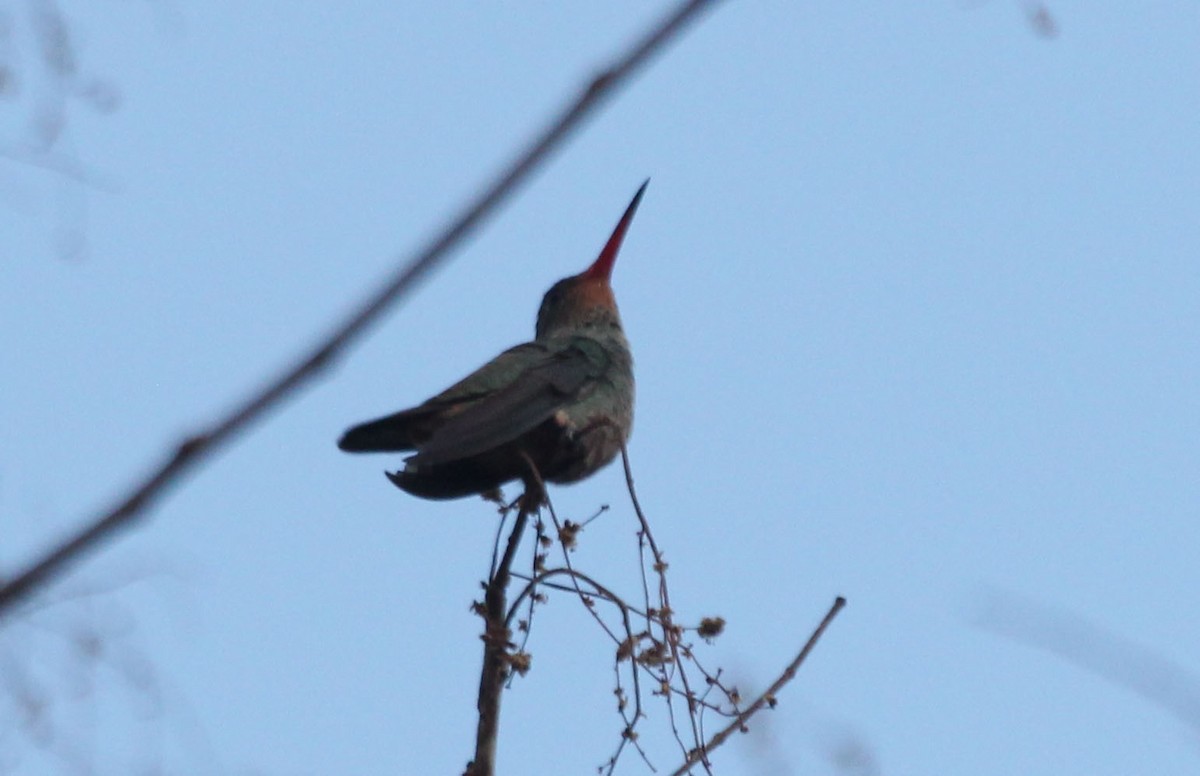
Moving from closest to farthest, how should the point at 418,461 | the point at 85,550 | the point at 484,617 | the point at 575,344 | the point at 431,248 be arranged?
1. the point at 85,550
2. the point at 431,248
3. the point at 484,617
4. the point at 418,461
5. the point at 575,344

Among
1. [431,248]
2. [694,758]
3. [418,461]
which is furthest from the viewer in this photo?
[418,461]

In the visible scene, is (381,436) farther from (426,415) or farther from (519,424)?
(519,424)

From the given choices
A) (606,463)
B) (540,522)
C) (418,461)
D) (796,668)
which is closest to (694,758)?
(796,668)

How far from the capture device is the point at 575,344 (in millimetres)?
5789

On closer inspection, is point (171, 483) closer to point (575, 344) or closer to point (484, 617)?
point (484, 617)

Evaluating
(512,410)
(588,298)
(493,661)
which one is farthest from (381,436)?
(588,298)

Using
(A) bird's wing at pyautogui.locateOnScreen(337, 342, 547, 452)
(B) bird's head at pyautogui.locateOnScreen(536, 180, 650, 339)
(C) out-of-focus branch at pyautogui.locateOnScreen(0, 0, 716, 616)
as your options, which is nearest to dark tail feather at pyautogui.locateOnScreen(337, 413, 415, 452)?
(A) bird's wing at pyautogui.locateOnScreen(337, 342, 547, 452)

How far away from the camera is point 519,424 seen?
15.7 feet

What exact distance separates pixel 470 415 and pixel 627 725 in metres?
1.49

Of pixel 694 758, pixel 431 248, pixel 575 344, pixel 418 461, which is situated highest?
pixel 575 344

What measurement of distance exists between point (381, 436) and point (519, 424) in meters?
0.42

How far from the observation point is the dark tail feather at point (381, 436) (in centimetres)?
471

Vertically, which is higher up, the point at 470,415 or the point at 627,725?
the point at 470,415

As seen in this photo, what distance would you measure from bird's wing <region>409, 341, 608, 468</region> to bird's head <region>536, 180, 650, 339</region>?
3.49 feet
